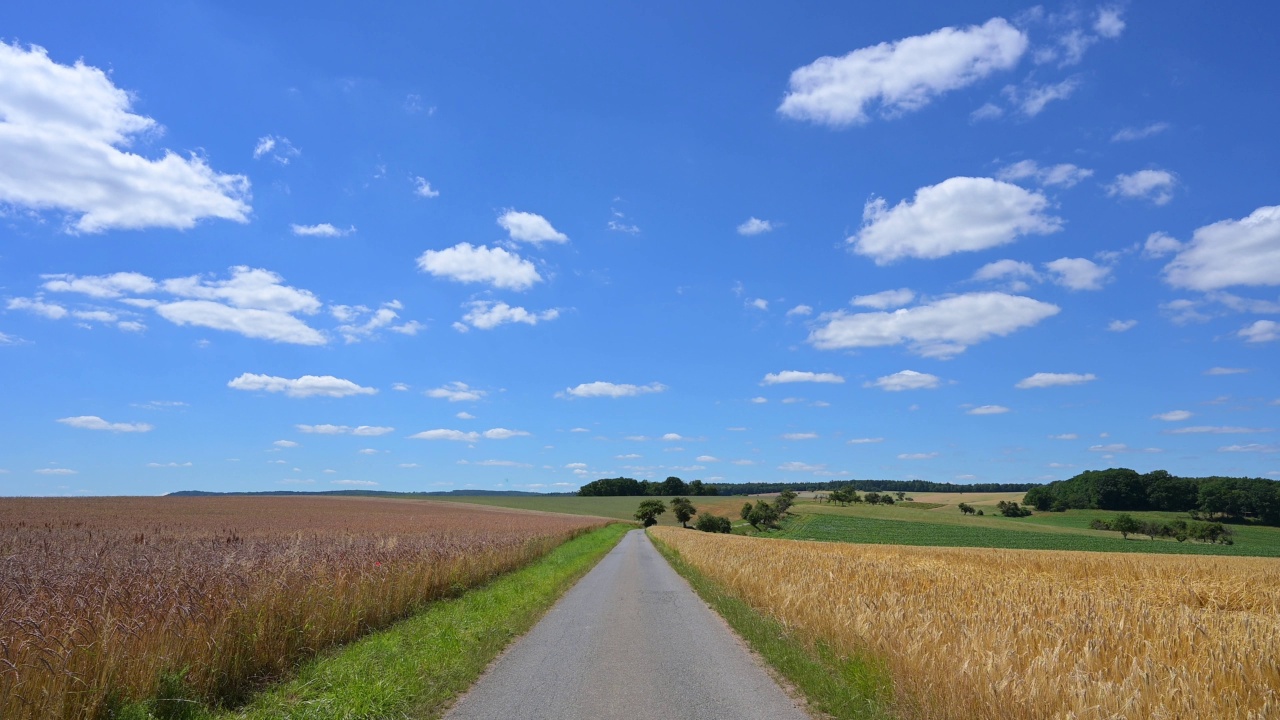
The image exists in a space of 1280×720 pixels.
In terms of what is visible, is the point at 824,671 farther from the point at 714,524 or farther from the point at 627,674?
the point at 714,524

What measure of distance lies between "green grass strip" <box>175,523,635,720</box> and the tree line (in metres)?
125

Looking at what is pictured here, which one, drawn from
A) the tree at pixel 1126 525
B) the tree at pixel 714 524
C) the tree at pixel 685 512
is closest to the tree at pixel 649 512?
the tree at pixel 685 512

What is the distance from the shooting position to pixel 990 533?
8225 centimetres

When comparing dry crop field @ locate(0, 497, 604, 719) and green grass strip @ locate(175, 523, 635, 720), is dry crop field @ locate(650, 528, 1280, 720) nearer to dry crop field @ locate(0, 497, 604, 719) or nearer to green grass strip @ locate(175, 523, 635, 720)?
green grass strip @ locate(175, 523, 635, 720)

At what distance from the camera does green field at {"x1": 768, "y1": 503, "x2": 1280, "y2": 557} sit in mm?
68250

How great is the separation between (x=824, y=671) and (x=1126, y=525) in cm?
10287

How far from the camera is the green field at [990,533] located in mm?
68250

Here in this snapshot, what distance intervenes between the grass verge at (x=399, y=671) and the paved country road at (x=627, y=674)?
0.42 metres

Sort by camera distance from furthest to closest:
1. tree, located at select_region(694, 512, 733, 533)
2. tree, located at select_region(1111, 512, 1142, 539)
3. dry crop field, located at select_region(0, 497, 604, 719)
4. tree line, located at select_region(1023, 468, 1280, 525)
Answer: tree, located at select_region(694, 512, 733, 533) → tree line, located at select_region(1023, 468, 1280, 525) → tree, located at select_region(1111, 512, 1142, 539) → dry crop field, located at select_region(0, 497, 604, 719)

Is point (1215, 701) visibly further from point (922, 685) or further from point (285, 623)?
point (285, 623)

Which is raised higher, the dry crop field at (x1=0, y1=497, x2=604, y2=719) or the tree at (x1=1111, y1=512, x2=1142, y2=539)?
the dry crop field at (x1=0, y1=497, x2=604, y2=719)

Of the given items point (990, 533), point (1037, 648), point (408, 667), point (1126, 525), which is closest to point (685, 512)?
point (990, 533)

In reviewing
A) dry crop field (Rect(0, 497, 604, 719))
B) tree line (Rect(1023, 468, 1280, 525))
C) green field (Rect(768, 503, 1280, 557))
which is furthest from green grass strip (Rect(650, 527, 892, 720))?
tree line (Rect(1023, 468, 1280, 525))

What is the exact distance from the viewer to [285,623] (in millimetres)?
10070
